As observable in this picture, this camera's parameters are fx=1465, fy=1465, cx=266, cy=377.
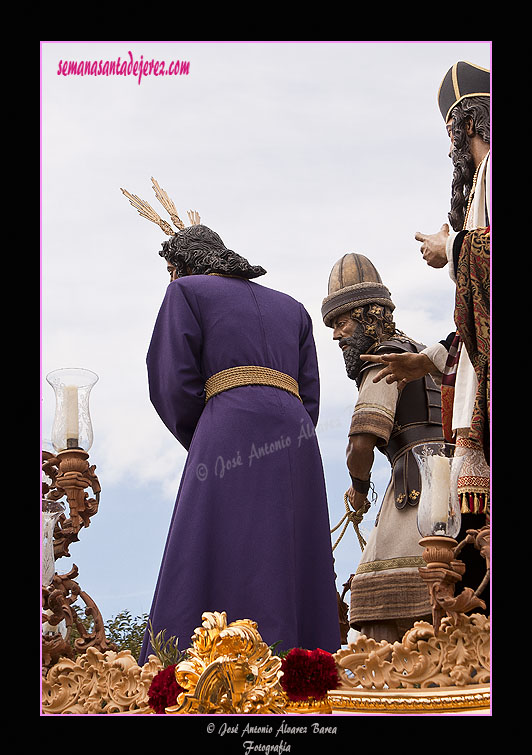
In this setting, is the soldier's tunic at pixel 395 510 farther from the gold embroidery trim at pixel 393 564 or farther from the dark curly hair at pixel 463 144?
the dark curly hair at pixel 463 144

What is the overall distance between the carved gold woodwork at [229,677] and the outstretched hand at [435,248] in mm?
1576

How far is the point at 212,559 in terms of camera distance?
5.30 metres

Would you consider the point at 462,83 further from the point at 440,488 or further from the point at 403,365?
the point at 440,488

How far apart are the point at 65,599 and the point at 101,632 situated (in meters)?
0.18

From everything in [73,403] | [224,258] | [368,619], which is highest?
[224,258]

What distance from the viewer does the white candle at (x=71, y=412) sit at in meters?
5.41

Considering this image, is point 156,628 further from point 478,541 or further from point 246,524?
point 478,541

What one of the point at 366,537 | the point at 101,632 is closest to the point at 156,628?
the point at 101,632

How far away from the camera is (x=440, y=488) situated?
16.6ft

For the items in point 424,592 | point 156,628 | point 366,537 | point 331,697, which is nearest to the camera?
point 331,697

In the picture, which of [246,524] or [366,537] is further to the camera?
[366,537]

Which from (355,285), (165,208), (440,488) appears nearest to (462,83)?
(355,285)

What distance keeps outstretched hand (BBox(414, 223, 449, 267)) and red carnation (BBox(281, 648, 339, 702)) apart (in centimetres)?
154

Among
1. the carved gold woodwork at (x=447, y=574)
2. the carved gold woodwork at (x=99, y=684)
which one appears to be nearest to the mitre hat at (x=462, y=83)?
the carved gold woodwork at (x=447, y=574)
